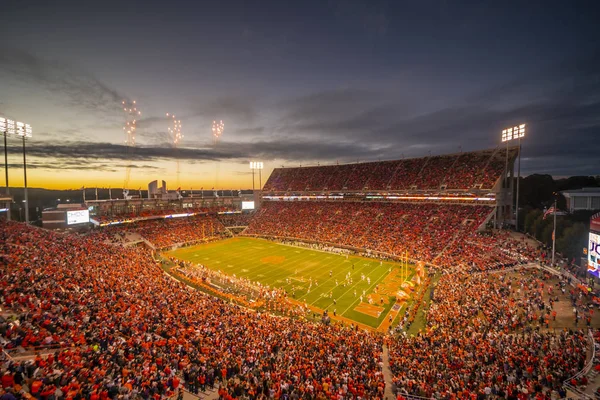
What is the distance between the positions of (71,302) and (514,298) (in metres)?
26.3

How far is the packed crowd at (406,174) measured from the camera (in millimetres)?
42219

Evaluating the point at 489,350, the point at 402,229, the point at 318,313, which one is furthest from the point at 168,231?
the point at 489,350

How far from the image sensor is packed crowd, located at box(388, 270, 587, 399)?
10.5m

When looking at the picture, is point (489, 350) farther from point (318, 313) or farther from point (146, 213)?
point (146, 213)

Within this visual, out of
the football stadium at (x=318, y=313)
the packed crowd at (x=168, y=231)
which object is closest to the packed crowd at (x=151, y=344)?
the football stadium at (x=318, y=313)

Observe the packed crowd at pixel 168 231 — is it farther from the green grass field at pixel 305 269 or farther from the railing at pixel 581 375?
the railing at pixel 581 375

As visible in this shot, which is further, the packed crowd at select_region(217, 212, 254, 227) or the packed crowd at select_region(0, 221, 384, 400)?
the packed crowd at select_region(217, 212, 254, 227)

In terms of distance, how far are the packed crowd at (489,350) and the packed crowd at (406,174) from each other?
25878 millimetres

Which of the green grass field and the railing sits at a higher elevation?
the railing

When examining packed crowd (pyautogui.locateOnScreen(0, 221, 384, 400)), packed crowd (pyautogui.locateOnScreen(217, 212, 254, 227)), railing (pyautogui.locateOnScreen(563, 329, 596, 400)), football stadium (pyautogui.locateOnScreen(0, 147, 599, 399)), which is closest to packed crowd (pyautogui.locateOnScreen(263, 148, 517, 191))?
football stadium (pyautogui.locateOnScreen(0, 147, 599, 399))

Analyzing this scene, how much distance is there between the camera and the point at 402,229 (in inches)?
1606

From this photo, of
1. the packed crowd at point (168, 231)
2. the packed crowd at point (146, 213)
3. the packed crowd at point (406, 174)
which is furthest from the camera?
the packed crowd at point (146, 213)

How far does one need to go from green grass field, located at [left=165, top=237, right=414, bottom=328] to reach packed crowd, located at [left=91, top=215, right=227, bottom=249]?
337 cm

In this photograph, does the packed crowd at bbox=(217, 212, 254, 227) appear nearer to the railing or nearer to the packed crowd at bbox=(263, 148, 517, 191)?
the packed crowd at bbox=(263, 148, 517, 191)
